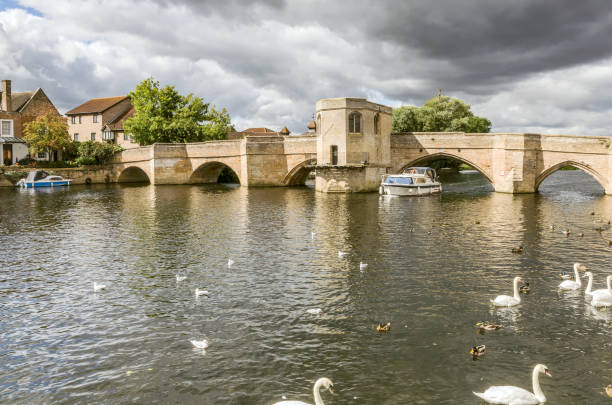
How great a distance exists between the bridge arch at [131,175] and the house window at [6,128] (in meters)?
18.5

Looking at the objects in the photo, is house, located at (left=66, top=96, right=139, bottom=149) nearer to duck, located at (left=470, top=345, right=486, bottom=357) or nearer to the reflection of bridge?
the reflection of bridge

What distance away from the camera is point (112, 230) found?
25.1 metres

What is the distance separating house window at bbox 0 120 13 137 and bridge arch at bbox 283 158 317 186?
46132 millimetres

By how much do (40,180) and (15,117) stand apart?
18.5m

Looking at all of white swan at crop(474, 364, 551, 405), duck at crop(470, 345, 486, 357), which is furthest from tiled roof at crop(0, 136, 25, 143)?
white swan at crop(474, 364, 551, 405)

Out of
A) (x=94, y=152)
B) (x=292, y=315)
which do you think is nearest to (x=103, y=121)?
(x=94, y=152)

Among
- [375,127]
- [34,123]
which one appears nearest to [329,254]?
[375,127]

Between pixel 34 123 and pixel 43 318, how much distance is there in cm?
6707

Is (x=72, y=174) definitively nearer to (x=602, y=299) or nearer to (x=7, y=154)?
(x=7, y=154)

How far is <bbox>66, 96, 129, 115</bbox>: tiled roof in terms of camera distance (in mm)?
81250

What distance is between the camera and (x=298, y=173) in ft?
186

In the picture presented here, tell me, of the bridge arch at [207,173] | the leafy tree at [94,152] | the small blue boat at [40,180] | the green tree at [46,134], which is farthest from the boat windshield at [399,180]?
the green tree at [46,134]

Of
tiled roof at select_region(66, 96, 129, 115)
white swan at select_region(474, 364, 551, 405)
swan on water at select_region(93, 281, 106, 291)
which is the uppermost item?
tiled roof at select_region(66, 96, 129, 115)

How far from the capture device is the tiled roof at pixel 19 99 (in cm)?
7519
